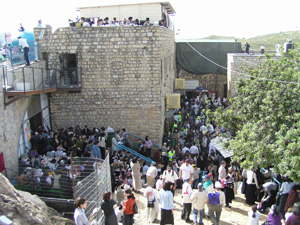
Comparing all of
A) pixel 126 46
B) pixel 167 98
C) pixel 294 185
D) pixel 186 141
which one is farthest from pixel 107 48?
pixel 294 185

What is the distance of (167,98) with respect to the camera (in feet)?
53.6

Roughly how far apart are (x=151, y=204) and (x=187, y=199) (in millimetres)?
926

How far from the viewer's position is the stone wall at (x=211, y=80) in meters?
25.1

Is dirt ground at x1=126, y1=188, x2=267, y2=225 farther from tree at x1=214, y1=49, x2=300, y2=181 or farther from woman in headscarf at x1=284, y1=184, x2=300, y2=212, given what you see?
tree at x1=214, y1=49, x2=300, y2=181

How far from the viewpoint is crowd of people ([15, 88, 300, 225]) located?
7.33 m

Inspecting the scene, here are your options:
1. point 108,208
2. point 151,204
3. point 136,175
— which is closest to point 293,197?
point 151,204

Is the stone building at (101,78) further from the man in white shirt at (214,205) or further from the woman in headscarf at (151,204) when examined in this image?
the man in white shirt at (214,205)

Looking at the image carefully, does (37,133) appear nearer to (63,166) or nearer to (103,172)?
(63,166)

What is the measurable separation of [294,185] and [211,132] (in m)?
6.76

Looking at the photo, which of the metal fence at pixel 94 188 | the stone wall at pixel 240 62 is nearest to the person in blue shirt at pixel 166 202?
the metal fence at pixel 94 188

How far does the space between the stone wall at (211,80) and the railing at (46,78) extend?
1270 centimetres

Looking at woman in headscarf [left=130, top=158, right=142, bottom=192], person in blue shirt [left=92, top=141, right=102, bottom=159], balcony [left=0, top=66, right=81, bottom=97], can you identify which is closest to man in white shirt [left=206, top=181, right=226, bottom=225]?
woman in headscarf [left=130, top=158, right=142, bottom=192]

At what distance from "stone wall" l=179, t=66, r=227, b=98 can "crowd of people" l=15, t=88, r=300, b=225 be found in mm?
9754

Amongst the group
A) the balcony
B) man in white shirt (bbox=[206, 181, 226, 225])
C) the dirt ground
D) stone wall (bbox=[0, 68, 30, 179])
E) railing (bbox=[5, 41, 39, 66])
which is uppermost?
railing (bbox=[5, 41, 39, 66])
